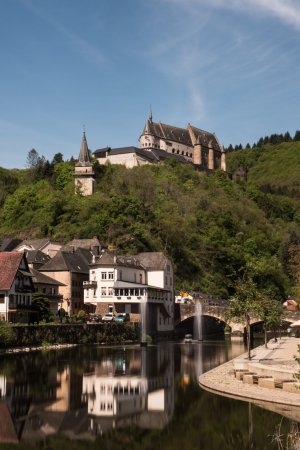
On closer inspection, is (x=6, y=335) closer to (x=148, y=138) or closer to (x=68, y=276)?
(x=68, y=276)

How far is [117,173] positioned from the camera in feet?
464

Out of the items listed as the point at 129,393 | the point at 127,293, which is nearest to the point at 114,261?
the point at 127,293

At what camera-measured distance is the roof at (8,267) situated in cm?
6981

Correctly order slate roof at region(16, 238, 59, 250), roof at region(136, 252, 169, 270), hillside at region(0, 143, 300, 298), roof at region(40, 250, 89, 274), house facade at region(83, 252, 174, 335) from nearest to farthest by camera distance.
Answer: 1. house facade at region(83, 252, 174, 335)
2. roof at region(40, 250, 89, 274)
3. roof at region(136, 252, 169, 270)
4. slate roof at region(16, 238, 59, 250)
5. hillside at region(0, 143, 300, 298)

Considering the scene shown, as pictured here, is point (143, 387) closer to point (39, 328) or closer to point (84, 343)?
point (39, 328)

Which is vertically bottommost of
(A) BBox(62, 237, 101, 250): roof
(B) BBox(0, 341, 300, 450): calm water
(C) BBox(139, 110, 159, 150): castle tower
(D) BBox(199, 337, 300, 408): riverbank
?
(B) BBox(0, 341, 300, 450): calm water

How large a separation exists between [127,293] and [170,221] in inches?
1345

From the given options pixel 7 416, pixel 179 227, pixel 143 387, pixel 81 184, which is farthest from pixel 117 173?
pixel 7 416

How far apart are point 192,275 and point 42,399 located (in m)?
81.9

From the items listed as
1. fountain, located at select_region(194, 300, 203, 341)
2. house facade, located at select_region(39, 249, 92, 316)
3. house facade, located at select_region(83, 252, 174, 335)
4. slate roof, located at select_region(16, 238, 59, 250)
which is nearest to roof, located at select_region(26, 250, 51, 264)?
house facade, located at select_region(39, 249, 92, 316)

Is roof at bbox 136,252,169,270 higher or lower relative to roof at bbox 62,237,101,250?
lower

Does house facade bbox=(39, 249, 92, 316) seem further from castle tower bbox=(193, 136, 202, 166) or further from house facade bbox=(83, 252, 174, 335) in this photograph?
castle tower bbox=(193, 136, 202, 166)

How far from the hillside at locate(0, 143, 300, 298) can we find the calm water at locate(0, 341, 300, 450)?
62.5 meters

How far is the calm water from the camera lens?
80.7ft
